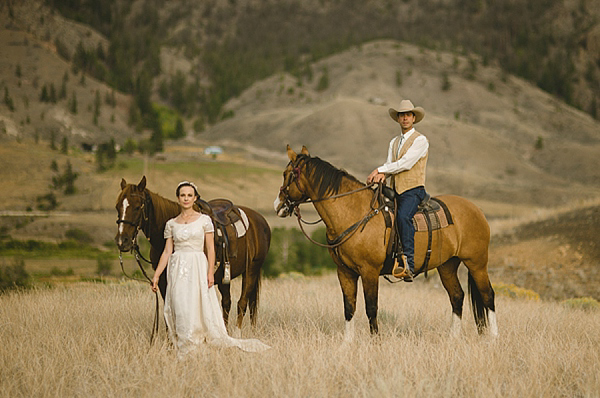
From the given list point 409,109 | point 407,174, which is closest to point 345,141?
point 409,109

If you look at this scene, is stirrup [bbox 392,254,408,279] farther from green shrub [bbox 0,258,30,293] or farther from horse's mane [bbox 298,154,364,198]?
green shrub [bbox 0,258,30,293]

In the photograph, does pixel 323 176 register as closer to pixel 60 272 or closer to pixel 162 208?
pixel 162 208

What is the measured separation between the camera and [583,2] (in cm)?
19275

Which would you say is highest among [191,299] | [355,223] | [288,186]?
[288,186]

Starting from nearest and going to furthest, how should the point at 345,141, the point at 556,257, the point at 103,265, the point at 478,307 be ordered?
the point at 478,307
the point at 556,257
the point at 103,265
the point at 345,141

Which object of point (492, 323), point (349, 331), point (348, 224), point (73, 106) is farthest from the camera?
point (73, 106)

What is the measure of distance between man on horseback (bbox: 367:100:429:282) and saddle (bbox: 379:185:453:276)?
96 mm

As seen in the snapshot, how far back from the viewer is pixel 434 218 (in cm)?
725

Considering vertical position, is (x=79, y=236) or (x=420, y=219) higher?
(x=420, y=219)

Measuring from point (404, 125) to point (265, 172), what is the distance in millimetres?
53723

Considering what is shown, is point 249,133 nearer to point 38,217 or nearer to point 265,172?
point 265,172

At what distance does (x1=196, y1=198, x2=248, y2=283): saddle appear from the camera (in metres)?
6.92

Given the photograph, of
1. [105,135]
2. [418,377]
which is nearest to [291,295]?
[418,377]

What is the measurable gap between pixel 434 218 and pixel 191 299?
140 inches
